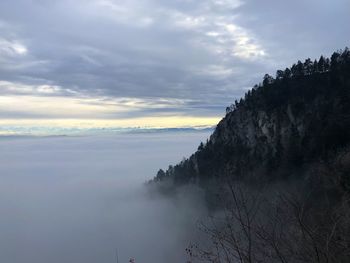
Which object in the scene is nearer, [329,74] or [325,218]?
[325,218]

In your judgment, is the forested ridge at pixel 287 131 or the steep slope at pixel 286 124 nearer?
the forested ridge at pixel 287 131

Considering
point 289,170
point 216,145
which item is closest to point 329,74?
point 289,170

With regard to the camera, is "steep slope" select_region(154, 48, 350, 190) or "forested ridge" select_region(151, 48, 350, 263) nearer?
"forested ridge" select_region(151, 48, 350, 263)

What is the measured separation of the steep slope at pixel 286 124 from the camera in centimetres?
7761

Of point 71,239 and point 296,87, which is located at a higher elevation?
point 296,87

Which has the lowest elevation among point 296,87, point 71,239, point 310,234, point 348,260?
point 71,239

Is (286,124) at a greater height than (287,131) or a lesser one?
greater

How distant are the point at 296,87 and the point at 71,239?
86.0m

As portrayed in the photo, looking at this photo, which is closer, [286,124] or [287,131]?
[287,131]

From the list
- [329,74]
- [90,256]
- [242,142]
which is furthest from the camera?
[242,142]

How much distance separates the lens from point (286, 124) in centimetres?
9562

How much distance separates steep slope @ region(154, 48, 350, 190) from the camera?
7761 cm

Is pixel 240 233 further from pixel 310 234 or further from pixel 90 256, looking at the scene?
pixel 90 256

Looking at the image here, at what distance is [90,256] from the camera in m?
99.9
